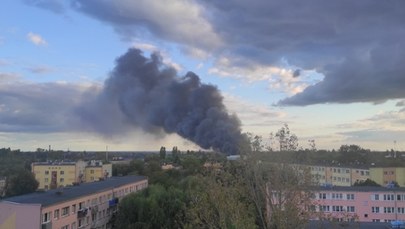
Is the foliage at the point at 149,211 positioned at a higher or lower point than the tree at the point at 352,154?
lower

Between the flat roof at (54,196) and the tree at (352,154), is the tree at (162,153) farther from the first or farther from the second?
the flat roof at (54,196)

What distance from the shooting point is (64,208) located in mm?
40531

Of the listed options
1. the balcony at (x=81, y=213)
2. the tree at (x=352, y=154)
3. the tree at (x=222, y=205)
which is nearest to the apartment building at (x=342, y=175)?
the tree at (x=352, y=154)

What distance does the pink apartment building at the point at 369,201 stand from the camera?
169 feet

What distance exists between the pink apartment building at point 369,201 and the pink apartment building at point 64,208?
24834 mm

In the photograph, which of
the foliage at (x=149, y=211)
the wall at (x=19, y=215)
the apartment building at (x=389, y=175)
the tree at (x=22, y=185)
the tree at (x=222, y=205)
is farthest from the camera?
the apartment building at (x=389, y=175)

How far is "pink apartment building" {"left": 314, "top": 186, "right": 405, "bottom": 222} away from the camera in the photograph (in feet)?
169

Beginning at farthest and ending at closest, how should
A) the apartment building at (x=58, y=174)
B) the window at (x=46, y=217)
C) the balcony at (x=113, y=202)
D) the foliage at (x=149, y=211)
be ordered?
the apartment building at (x=58, y=174) < the balcony at (x=113, y=202) < the foliage at (x=149, y=211) < the window at (x=46, y=217)

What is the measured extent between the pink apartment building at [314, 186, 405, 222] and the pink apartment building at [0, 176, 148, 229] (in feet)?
81.5

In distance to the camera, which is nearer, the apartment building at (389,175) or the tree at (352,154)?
the apartment building at (389,175)

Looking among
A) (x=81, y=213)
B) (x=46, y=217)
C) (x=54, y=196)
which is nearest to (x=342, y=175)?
(x=81, y=213)

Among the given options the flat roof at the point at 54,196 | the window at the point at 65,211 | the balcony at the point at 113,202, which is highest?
the flat roof at the point at 54,196

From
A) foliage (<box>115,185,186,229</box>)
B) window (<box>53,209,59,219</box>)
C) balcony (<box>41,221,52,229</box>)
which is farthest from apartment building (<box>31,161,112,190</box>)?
balcony (<box>41,221,52,229</box>)

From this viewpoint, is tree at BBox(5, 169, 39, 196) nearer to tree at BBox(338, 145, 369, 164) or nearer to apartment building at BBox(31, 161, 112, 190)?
apartment building at BBox(31, 161, 112, 190)
